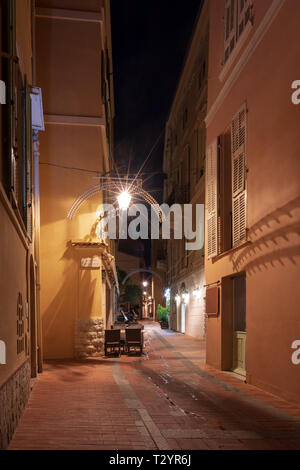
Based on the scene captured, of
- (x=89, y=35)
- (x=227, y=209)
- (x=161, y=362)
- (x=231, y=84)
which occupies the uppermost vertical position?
(x=89, y=35)

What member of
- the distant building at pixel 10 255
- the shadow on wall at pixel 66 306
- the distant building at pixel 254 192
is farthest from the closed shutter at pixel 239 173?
the shadow on wall at pixel 66 306

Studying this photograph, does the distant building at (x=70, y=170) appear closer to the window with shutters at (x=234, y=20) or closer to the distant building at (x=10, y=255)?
the window with shutters at (x=234, y=20)

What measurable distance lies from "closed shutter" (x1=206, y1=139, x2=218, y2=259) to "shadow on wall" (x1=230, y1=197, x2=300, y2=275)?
2.18 meters

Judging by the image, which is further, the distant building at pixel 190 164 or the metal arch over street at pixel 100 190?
the distant building at pixel 190 164

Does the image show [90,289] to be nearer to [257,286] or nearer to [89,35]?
[257,286]

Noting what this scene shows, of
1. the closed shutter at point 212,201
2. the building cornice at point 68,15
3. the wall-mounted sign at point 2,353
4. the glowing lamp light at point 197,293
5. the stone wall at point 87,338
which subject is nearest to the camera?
the wall-mounted sign at point 2,353

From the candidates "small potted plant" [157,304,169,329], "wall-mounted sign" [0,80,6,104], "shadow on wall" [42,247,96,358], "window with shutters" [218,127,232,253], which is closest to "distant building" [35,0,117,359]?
"shadow on wall" [42,247,96,358]

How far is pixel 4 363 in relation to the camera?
5.57 meters

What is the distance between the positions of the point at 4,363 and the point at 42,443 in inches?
41.5

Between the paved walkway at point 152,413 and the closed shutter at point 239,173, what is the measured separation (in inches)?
136

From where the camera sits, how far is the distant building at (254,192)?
825 centimetres

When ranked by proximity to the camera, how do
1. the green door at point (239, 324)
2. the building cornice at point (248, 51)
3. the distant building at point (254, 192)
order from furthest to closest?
the green door at point (239, 324) < the building cornice at point (248, 51) < the distant building at point (254, 192)

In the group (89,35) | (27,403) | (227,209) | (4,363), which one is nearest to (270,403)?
(27,403)

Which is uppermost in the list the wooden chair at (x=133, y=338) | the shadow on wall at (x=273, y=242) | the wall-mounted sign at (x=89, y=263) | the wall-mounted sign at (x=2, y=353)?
the shadow on wall at (x=273, y=242)
